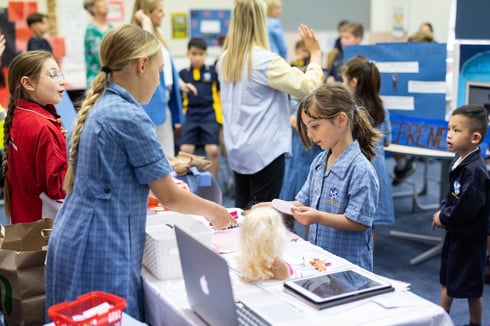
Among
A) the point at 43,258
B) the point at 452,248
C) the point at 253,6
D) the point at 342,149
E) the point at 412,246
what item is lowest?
the point at 412,246

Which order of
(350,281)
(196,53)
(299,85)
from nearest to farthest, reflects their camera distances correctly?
(350,281), (299,85), (196,53)

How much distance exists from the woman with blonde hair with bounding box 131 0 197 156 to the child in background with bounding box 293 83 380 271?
1.70 metres

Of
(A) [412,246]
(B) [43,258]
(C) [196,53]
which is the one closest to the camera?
(B) [43,258]

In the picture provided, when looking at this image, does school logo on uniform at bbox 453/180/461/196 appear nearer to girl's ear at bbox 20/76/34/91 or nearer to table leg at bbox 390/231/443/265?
table leg at bbox 390/231/443/265

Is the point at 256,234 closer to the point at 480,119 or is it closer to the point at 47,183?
the point at 47,183

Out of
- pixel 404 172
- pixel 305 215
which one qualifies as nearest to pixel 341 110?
pixel 305 215

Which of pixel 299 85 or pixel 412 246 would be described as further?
pixel 412 246

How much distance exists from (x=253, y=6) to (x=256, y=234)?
1.76m

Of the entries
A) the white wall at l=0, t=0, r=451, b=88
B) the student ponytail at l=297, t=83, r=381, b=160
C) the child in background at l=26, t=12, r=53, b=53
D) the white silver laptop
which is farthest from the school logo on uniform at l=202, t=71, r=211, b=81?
the white silver laptop

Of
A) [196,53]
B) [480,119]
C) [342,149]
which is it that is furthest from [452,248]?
[196,53]

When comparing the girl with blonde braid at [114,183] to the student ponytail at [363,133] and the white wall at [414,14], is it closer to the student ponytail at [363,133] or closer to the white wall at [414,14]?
the student ponytail at [363,133]

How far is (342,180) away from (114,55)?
0.93m

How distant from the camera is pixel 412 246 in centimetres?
440

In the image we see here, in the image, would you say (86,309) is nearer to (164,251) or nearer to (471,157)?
(164,251)
